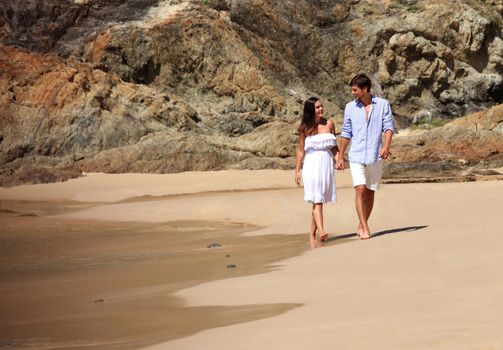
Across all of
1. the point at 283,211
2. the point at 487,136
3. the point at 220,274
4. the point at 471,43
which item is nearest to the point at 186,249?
the point at 220,274

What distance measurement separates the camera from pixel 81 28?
25953 mm

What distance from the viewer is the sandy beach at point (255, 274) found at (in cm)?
476

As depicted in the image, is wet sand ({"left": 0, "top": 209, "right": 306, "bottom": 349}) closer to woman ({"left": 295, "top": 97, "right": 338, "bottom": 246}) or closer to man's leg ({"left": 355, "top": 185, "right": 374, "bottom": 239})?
woman ({"left": 295, "top": 97, "right": 338, "bottom": 246})

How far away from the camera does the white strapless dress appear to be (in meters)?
9.52

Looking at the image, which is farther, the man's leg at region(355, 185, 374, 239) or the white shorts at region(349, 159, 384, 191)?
the white shorts at region(349, 159, 384, 191)

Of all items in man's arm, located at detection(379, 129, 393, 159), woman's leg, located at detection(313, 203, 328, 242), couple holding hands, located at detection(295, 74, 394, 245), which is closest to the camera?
woman's leg, located at detection(313, 203, 328, 242)

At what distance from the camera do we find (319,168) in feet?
31.3

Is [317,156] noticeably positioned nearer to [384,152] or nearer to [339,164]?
[339,164]

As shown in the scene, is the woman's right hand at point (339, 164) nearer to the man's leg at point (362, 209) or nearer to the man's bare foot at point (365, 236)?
the man's leg at point (362, 209)

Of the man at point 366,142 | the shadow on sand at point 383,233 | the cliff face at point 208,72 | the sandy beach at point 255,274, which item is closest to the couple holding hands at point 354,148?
the man at point 366,142

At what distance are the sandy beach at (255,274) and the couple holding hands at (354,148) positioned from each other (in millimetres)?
451

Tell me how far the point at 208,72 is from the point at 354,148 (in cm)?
1668

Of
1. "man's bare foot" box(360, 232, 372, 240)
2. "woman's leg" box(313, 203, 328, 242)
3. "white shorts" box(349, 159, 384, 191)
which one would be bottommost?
"man's bare foot" box(360, 232, 372, 240)

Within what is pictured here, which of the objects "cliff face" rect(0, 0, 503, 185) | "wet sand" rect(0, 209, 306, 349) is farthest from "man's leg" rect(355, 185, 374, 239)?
"cliff face" rect(0, 0, 503, 185)
